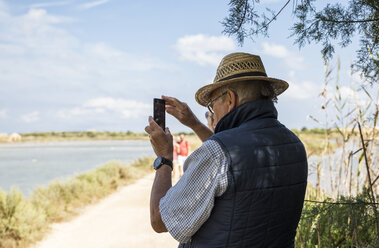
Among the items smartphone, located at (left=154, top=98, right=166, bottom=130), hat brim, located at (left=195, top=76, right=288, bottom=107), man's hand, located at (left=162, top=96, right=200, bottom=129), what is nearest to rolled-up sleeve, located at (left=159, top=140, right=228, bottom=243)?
hat brim, located at (left=195, top=76, right=288, bottom=107)

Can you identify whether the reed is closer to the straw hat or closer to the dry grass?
the straw hat

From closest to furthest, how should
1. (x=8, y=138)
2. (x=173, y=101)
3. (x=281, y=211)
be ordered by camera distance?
(x=281, y=211)
(x=173, y=101)
(x=8, y=138)

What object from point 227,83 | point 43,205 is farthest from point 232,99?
point 43,205

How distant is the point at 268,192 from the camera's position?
138cm

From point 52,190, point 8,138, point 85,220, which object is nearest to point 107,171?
point 52,190

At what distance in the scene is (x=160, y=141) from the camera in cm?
167

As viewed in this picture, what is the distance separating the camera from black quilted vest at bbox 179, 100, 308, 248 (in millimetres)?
1319

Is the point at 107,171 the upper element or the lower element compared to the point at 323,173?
lower

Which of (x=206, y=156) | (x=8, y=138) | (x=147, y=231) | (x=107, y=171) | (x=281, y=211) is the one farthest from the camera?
(x=8, y=138)

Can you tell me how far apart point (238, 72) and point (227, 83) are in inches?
2.5

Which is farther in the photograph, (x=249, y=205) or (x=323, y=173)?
(x=323, y=173)

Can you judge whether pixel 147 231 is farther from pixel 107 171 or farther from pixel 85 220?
pixel 107 171

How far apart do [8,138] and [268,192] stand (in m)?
117

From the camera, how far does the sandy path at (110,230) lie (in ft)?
21.7
